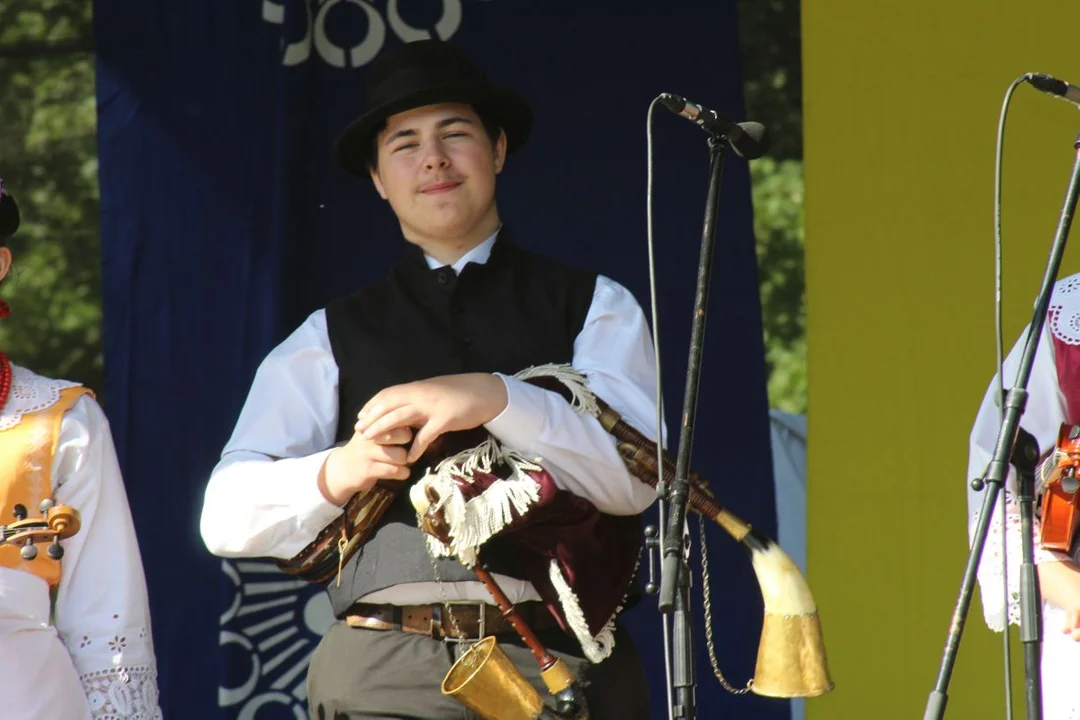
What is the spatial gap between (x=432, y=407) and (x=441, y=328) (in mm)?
391

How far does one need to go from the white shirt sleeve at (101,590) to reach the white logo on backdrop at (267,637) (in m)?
0.99

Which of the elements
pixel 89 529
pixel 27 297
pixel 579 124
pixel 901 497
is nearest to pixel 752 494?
pixel 901 497

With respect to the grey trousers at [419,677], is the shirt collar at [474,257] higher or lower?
higher

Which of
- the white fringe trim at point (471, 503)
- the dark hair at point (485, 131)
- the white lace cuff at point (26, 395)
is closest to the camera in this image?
the white fringe trim at point (471, 503)

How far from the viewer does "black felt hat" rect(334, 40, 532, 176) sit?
10.6 ft

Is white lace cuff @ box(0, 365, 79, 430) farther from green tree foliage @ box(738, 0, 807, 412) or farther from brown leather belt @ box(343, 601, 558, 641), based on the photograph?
green tree foliage @ box(738, 0, 807, 412)

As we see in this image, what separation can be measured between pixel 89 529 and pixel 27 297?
71.3 inches

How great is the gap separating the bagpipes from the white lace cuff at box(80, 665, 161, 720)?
14.9 inches

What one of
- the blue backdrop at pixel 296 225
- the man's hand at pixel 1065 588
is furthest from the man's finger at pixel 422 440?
the blue backdrop at pixel 296 225

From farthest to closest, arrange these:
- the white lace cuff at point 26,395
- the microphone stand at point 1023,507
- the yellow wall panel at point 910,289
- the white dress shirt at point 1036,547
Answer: the yellow wall panel at point 910,289 < the white lace cuff at point 26,395 < the white dress shirt at point 1036,547 < the microphone stand at point 1023,507

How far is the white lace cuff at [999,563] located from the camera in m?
2.93

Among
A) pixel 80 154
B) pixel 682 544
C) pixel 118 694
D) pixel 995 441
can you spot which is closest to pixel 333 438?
pixel 118 694

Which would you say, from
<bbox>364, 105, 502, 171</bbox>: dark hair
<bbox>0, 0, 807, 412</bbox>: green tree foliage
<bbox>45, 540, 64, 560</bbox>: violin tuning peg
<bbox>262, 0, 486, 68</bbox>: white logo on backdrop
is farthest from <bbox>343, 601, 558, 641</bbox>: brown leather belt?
<bbox>262, 0, 486, 68</bbox>: white logo on backdrop

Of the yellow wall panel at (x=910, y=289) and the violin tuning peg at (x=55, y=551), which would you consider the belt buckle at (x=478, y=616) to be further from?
the yellow wall panel at (x=910, y=289)
